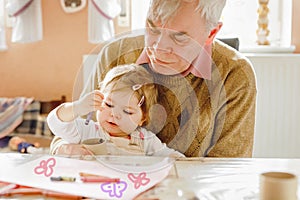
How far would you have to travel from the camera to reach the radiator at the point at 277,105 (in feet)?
8.39

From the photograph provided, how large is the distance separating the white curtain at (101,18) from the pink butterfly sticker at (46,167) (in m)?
1.77

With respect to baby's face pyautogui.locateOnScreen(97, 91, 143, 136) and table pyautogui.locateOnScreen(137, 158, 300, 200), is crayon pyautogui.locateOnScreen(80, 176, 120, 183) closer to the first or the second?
table pyautogui.locateOnScreen(137, 158, 300, 200)

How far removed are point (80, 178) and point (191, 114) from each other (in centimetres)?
42

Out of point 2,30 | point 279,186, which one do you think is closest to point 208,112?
point 279,186

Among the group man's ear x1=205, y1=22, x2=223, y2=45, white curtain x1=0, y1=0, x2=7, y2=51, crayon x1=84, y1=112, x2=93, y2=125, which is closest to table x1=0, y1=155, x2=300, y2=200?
crayon x1=84, y1=112, x2=93, y2=125

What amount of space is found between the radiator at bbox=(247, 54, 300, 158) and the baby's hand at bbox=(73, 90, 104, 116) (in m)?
1.57

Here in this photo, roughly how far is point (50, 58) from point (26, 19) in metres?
0.29

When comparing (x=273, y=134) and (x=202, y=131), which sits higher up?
(x=202, y=131)

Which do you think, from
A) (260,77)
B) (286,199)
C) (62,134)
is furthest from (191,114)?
(260,77)

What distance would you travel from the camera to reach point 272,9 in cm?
284

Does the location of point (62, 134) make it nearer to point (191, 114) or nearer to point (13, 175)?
point (13, 175)

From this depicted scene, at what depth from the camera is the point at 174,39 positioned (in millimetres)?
1224

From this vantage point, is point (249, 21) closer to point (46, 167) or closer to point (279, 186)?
point (46, 167)

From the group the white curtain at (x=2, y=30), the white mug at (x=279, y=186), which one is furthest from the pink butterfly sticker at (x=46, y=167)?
the white curtain at (x=2, y=30)
